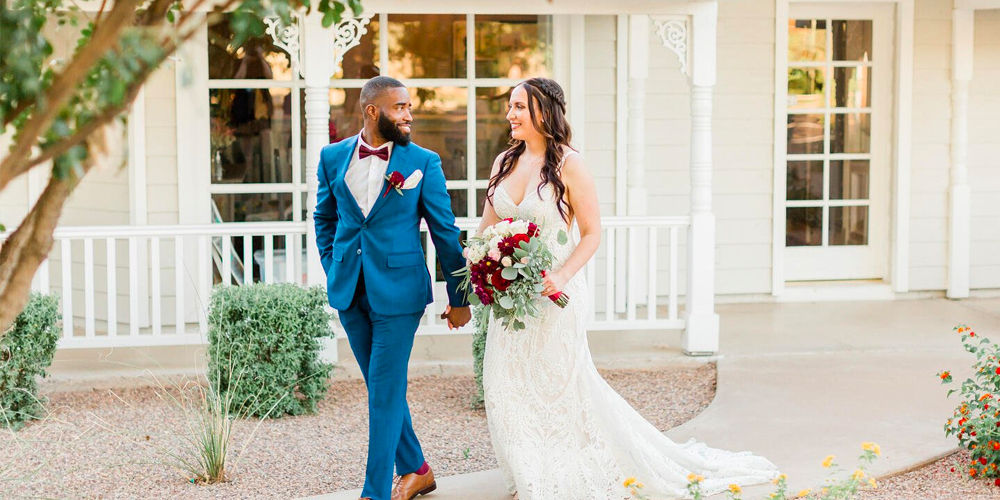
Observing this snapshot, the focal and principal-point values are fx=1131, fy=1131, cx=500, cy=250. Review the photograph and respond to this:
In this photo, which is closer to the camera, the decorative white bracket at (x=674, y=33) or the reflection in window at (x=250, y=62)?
the decorative white bracket at (x=674, y=33)

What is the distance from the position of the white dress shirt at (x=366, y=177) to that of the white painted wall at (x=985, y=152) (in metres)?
7.07

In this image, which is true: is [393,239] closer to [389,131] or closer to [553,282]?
[389,131]

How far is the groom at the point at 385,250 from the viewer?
4301 mm

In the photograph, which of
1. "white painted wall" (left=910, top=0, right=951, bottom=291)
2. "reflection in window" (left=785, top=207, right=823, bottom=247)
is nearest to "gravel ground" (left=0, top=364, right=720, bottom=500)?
"reflection in window" (left=785, top=207, right=823, bottom=247)

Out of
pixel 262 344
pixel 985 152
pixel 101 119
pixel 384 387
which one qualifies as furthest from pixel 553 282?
pixel 985 152

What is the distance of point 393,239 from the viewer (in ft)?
14.3

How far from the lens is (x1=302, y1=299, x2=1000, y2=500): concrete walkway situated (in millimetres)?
5184

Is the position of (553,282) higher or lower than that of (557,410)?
higher

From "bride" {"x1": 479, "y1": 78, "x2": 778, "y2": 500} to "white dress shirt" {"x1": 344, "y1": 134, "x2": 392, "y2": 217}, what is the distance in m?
0.50

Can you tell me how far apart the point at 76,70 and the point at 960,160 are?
9.04 metres

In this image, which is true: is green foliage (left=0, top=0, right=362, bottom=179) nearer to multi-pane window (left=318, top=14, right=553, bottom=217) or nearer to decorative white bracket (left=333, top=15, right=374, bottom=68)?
decorative white bracket (left=333, top=15, right=374, bottom=68)

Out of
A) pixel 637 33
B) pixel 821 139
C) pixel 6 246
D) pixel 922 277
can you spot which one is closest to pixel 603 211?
pixel 637 33

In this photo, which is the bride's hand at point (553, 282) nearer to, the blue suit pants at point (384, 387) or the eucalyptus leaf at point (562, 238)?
the eucalyptus leaf at point (562, 238)

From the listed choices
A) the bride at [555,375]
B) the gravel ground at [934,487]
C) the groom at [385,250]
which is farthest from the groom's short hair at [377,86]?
the gravel ground at [934,487]
